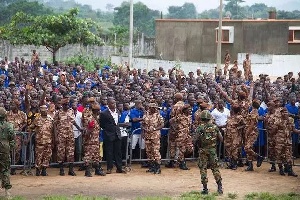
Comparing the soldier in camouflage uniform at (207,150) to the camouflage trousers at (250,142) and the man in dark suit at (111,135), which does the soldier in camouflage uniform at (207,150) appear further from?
the camouflage trousers at (250,142)

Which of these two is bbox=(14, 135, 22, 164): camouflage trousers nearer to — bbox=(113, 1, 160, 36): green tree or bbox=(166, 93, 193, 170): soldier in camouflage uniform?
bbox=(166, 93, 193, 170): soldier in camouflage uniform

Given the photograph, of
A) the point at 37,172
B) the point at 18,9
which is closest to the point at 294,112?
the point at 37,172

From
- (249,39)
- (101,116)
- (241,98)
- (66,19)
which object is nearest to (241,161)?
(241,98)

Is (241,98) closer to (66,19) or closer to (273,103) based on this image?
(273,103)

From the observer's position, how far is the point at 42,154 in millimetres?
14336

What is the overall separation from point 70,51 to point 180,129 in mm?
30000

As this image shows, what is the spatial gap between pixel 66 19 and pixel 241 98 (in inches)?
827

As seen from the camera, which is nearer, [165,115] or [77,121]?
[77,121]

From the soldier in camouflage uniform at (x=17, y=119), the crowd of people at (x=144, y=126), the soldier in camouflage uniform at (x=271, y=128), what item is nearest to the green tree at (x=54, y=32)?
the crowd of people at (x=144, y=126)

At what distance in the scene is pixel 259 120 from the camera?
16.0 meters

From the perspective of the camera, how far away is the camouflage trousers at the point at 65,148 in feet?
47.4

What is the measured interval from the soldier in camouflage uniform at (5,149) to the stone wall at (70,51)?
29.2 metres

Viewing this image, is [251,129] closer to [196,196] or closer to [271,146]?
[271,146]

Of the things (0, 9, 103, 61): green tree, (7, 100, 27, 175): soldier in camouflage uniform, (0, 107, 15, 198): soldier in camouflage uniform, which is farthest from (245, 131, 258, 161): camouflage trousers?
(0, 9, 103, 61): green tree
